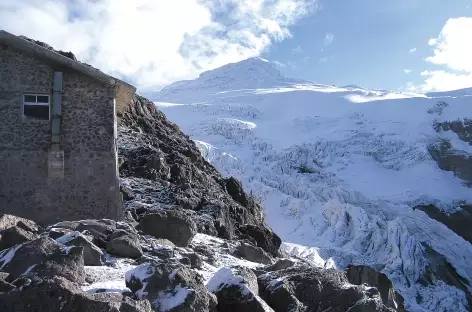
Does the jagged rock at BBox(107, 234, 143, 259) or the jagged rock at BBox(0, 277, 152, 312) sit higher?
the jagged rock at BBox(0, 277, 152, 312)

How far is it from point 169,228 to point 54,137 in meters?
3.25

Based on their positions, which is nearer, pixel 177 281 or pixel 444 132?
pixel 177 281

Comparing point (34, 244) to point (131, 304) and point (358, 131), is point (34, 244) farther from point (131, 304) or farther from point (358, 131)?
point (358, 131)

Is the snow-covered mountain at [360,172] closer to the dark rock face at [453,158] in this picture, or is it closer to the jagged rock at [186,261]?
the dark rock face at [453,158]

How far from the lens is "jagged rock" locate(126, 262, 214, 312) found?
4.85m

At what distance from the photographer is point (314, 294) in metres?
5.93

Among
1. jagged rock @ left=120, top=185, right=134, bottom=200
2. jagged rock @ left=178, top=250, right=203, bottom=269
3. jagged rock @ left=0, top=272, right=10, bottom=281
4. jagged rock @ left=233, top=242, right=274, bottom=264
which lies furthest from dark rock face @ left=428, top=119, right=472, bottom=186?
jagged rock @ left=0, top=272, right=10, bottom=281

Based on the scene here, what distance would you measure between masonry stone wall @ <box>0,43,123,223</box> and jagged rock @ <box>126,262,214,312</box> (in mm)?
5465

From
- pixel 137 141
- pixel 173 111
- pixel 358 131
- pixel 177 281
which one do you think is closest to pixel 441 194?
pixel 358 131

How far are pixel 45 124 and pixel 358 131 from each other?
55.0 m

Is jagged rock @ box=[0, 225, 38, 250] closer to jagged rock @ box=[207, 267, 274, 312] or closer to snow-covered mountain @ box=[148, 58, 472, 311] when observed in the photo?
jagged rock @ box=[207, 267, 274, 312]

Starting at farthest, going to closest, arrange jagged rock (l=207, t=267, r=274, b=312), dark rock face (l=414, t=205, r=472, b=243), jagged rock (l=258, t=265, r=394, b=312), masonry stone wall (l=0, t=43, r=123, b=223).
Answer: dark rock face (l=414, t=205, r=472, b=243)
masonry stone wall (l=0, t=43, r=123, b=223)
jagged rock (l=258, t=265, r=394, b=312)
jagged rock (l=207, t=267, r=274, b=312)

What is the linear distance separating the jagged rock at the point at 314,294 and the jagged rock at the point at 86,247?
1743 mm

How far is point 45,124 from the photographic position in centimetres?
1045
